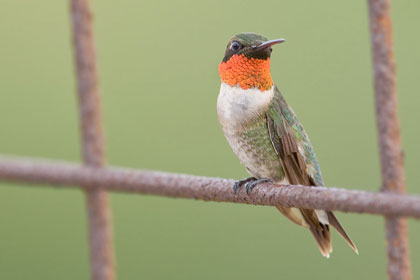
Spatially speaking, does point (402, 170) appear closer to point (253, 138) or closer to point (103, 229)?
point (103, 229)

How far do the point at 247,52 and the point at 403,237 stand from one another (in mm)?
467

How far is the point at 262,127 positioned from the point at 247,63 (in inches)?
5.8

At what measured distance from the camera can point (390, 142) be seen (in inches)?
14.6

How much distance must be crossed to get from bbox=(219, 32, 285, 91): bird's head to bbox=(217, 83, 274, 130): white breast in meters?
0.01

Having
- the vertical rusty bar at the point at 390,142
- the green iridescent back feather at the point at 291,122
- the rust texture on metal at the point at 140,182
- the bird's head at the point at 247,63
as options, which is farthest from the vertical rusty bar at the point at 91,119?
the green iridescent back feather at the point at 291,122

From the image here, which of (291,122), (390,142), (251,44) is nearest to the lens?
(390,142)

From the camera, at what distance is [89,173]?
467 millimetres

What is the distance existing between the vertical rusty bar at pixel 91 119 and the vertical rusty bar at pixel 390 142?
0.72 feet

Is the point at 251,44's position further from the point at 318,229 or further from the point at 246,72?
the point at 318,229

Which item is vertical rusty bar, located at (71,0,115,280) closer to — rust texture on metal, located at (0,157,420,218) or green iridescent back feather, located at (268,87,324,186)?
rust texture on metal, located at (0,157,420,218)

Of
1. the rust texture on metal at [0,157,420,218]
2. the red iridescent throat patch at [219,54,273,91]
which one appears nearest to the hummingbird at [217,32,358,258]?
the red iridescent throat patch at [219,54,273,91]

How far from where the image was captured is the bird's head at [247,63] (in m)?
0.79

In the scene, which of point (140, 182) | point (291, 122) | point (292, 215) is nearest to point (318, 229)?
point (292, 215)

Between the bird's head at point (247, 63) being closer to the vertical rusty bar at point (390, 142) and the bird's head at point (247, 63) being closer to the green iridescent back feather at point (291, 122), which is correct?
the green iridescent back feather at point (291, 122)
